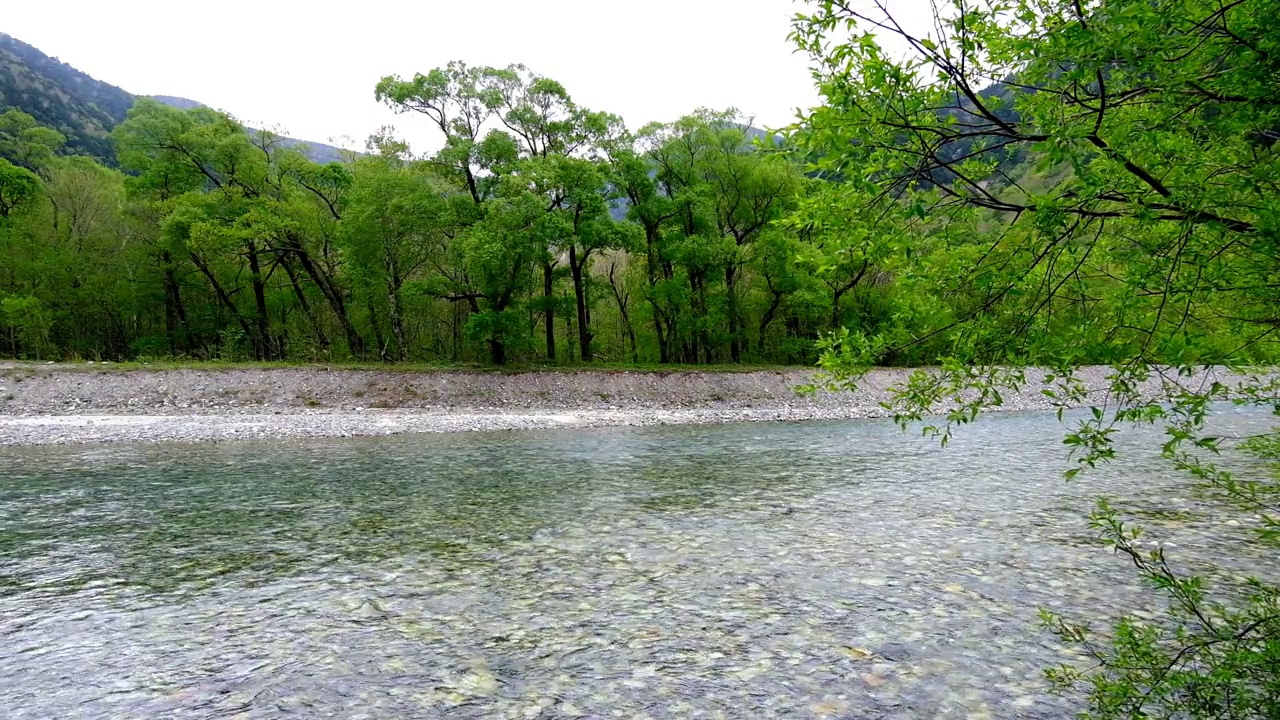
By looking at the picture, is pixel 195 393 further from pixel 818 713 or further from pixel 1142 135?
pixel 1142 135

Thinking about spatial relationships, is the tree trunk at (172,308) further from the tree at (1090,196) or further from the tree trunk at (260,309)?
the tree at (1090,196)

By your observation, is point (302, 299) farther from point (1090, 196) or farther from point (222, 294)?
point (1090, 196)

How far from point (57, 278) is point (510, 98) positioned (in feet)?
108

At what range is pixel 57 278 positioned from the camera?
140ft

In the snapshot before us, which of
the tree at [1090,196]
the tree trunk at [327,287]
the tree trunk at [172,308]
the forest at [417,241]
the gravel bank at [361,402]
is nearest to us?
the tree at [1090,196]

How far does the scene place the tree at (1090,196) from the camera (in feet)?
9.96

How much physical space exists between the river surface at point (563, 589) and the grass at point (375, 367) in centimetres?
1904

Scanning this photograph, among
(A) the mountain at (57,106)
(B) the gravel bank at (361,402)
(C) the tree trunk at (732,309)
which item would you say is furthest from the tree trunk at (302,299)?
(A) the mountain at (57,106)

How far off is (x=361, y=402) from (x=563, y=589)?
92.1 ft


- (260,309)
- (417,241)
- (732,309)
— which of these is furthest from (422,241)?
(732,309)

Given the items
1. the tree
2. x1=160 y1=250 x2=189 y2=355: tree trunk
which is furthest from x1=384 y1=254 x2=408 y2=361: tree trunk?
the tree

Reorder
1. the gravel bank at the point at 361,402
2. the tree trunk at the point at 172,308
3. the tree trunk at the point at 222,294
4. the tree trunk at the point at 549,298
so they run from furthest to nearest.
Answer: the tree trunk at the point at 172,308 → the tree trunk at the point at 222,294 → the tree trunk at the point at 549,298 → the gravel bank at the point at 361,402

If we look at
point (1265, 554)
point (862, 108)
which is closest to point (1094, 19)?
point (862, 108)

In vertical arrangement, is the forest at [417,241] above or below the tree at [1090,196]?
above
